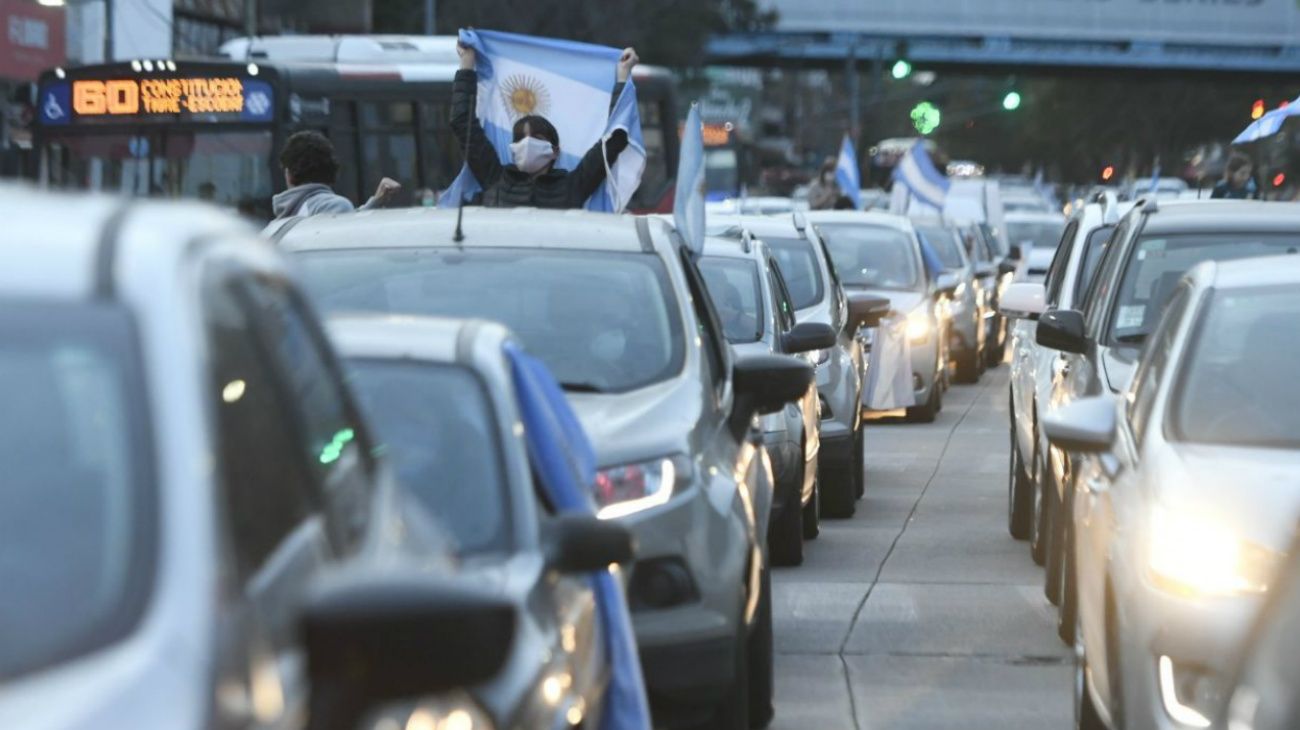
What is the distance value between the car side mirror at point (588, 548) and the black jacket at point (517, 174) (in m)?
6.86

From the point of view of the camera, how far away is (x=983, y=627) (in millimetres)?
9969

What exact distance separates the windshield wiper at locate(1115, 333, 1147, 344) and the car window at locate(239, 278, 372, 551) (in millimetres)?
6844

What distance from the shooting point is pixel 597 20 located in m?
56.5

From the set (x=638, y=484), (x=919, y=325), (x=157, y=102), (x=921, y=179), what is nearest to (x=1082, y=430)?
(x=638, y=484)

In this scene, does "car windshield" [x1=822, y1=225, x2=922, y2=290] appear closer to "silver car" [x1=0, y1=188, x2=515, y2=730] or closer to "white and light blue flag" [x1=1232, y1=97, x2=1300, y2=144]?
"white and light blue flag" [x1=1232, y1=97, x2=1300, y2=144]

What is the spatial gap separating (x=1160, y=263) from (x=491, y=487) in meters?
6.30

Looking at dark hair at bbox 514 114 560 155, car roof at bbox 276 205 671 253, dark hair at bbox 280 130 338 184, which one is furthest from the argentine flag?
car roof at bbox 276 205 671 253

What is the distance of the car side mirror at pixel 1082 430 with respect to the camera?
7.04 meters

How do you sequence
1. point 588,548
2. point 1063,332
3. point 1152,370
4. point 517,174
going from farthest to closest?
point 517,174
point 1063,332
point 1152,370
point 588,548

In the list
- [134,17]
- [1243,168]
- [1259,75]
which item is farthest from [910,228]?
[1259,75]

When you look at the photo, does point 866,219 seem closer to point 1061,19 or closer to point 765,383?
point 765,383

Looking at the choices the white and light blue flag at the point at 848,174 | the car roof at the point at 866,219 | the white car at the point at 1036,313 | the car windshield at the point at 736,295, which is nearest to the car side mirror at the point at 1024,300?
the white car at the point at 1036,313

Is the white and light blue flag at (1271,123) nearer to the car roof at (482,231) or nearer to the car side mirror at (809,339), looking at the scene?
the car side mirror at (809,339)

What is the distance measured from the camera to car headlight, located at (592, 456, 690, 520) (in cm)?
719
